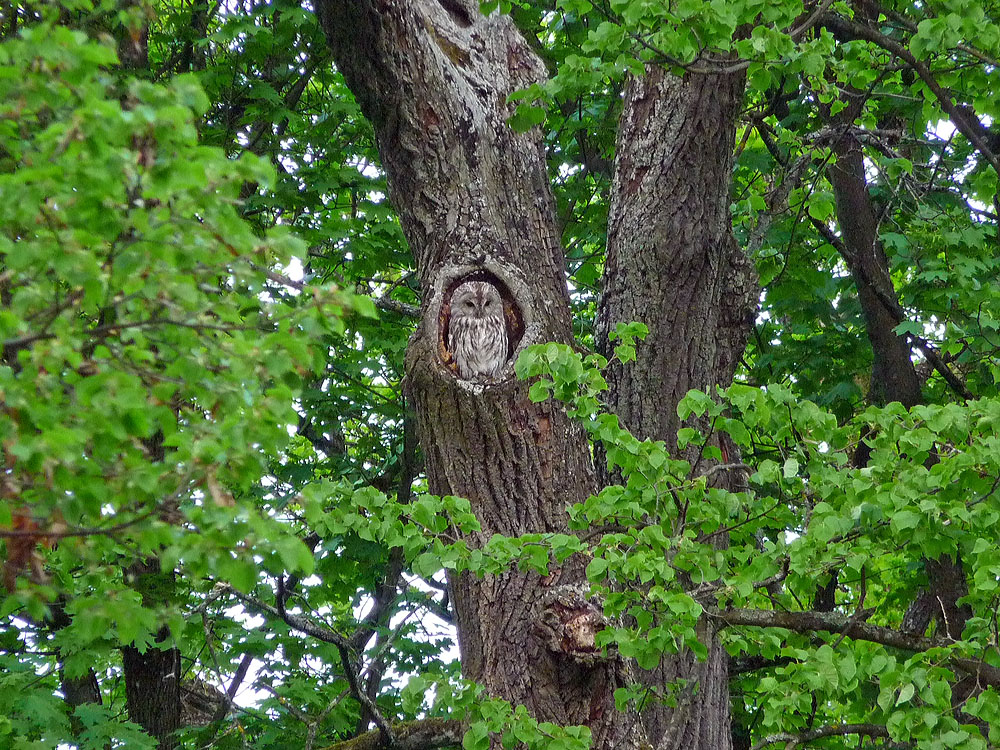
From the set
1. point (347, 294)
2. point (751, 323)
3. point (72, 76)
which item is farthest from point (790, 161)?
point (72, 76)


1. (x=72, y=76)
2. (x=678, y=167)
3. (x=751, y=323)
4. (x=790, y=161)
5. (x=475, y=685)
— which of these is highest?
(x=790, y=161)

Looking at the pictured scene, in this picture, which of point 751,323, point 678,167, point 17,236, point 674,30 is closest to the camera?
point 17,236

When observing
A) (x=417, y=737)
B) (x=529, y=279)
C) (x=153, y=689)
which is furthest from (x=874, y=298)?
(x=153, y=689)

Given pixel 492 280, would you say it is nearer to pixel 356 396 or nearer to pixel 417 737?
pixel 417 737

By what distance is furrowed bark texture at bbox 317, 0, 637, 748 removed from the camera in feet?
11.3

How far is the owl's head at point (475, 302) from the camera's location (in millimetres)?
3739

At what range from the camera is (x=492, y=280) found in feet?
12.5

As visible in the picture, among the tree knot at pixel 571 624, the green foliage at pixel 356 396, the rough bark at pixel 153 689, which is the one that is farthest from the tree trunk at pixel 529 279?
the rough bark at pixel 153 689

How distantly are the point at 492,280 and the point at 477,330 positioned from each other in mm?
215

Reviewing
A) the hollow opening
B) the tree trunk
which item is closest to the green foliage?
the tree trunk

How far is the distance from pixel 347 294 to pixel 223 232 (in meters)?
0.26

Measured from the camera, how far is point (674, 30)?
3461 millimetres

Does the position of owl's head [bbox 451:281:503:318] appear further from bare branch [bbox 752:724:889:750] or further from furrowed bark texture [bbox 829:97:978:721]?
furrowed bark texture [bbox 829:97:978:721]

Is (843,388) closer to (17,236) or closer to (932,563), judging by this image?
(932,563)
